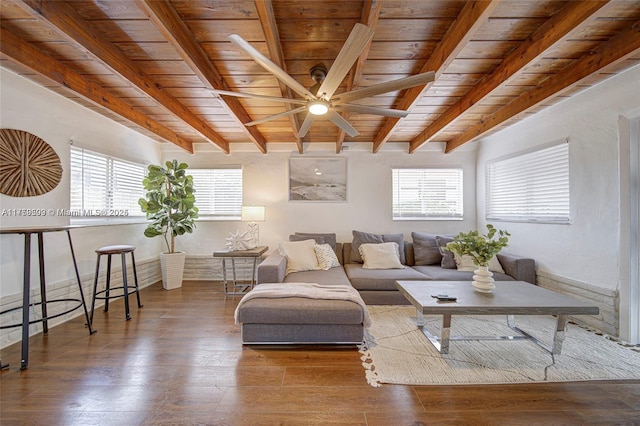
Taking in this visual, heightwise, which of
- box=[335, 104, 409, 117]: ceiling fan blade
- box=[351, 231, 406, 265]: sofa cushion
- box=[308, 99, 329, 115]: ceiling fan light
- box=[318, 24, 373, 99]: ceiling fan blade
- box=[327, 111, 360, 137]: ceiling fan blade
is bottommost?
box=[351, 231, 406, 265]: sofa cushion

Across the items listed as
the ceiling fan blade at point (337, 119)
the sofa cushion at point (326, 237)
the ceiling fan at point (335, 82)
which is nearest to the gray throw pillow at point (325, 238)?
the sofa cushion at point (326, 237)

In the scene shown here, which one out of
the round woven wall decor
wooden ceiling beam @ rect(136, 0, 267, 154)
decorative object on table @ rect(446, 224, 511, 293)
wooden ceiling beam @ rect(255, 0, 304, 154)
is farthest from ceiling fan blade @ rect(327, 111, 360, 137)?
the round woven wall decor

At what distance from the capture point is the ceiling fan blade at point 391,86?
183 centimetres

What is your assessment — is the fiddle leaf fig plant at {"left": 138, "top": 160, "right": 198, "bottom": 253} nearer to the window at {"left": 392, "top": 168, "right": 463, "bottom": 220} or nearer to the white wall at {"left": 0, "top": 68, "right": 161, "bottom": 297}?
the white wall at {"left": 0, "top": 68, "right": 161, "bottom": 297}

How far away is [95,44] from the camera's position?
6.52 ft

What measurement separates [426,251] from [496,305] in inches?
78.7

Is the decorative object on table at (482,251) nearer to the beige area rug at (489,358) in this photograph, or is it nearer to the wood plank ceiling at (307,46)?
the beige area rug at (489,358)

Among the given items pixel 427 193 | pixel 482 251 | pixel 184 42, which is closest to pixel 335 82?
pixel 184 42

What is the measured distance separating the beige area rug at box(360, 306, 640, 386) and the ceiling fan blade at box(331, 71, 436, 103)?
2.12 meters

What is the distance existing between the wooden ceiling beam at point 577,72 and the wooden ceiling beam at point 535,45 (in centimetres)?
65

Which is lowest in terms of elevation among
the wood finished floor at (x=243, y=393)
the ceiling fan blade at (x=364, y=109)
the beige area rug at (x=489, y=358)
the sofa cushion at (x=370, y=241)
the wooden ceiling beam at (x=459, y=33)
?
the wood finished floor at (x=243, y=393)

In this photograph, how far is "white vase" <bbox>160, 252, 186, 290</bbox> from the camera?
4242 millimetres

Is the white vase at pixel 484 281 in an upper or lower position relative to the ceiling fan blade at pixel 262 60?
lower

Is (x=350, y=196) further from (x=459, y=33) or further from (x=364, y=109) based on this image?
(x=459, y=33)
